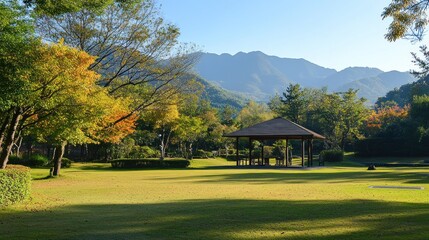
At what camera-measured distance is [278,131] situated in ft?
103

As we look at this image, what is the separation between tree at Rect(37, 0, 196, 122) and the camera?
22.9 m

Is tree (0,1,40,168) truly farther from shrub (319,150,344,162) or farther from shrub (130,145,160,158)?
shrub (319,150,344,162)

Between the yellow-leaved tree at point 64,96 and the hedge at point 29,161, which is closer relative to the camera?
the yellow-leaved tree at point 64,96

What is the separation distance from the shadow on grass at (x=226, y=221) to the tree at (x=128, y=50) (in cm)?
1483

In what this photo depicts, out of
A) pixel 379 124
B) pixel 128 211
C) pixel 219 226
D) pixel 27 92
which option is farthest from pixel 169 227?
pixel 379 124

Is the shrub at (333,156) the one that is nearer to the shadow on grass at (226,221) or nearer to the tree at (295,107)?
the tree at (295,107)

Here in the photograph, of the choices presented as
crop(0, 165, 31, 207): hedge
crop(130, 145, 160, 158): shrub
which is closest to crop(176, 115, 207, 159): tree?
crop(130, 145, 160, 158): shrub

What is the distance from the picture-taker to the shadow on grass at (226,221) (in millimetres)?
6465

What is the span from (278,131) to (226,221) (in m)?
24.4

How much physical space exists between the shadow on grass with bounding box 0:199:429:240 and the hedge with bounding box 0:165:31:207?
110 cm

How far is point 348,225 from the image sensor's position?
282 inches

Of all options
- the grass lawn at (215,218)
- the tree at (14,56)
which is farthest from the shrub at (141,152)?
the grass lawn at (215,218)

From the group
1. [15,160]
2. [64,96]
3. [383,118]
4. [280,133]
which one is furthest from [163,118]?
[383,118]

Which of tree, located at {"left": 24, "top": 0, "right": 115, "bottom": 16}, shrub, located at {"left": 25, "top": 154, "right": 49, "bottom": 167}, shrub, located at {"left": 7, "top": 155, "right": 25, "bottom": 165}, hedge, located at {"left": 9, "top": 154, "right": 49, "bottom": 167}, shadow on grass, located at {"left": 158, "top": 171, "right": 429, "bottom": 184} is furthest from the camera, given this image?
shrub, located at {"left": 25, "top": 154, "right": 49, "bottom": 167}
